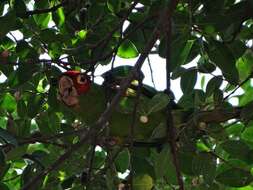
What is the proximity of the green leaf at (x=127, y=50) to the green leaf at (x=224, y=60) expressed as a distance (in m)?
0.36

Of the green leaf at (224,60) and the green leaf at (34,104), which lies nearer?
the green leaf at (224,60)

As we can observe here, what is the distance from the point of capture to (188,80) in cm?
183

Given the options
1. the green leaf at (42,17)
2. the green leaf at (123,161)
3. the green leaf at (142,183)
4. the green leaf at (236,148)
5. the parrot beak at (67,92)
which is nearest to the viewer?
the green leaf at (142,183)

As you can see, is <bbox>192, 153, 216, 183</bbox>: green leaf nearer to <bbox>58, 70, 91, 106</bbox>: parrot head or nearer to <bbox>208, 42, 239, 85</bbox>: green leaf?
<bbox>208, 42, 239, 85</bbox>: green leaf

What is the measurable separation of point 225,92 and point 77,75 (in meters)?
0.50

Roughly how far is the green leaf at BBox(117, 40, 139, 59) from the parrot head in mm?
147

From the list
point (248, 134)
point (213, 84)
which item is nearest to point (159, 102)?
point (213, 84)

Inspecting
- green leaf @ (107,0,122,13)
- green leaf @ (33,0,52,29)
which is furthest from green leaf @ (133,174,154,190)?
green leaf @ (33,0,52,29)

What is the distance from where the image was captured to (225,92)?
1859 millimetres

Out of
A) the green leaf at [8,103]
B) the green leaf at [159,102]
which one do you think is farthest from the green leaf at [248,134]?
the green leaf at [8,103]

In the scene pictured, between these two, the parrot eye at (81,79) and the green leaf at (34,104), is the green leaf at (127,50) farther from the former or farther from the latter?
the green leaf at (34,104)

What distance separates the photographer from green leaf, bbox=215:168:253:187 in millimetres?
1652

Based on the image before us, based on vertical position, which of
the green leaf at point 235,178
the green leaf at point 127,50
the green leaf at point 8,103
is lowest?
the green leaf at point 235,178

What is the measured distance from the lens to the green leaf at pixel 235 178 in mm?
1652
